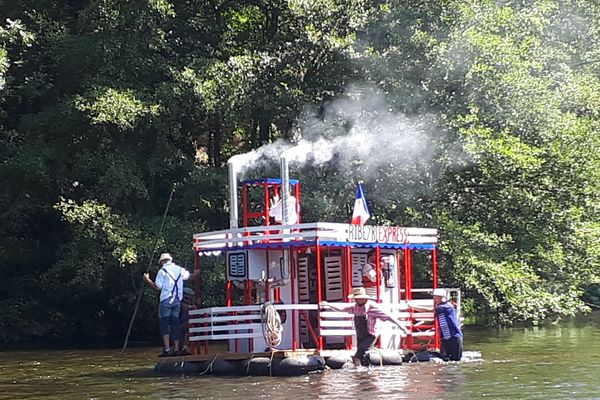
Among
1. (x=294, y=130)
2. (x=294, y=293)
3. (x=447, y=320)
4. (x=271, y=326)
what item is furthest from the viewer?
(x=294, y=130)

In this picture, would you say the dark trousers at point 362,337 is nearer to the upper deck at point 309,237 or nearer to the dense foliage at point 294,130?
the upper deck at point 309,237

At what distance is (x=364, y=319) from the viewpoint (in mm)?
17438

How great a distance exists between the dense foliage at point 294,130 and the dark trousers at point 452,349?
593cm

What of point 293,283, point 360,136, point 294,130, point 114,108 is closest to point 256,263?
point 293,283

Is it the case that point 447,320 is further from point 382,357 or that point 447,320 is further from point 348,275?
point 348,275

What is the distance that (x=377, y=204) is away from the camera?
27750 mm

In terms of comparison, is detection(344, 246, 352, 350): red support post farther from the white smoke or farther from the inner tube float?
the white smoke

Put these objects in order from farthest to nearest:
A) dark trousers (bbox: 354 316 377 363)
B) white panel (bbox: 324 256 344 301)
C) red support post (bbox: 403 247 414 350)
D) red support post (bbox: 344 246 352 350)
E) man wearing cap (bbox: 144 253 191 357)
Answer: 1. red support post (bbox: 403 247 414 350)
2. white panel (bbox: 324 256 344 301)
3. man wearing cap (bbox: 144 253 191 357)
4. red support post (bbox: 344 246 352 350)
5. dark trousers (bbox: 354 316 377 363)

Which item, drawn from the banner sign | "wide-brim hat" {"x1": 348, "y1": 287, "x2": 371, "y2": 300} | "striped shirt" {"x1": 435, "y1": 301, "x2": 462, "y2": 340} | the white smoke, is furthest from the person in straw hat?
the white smoke

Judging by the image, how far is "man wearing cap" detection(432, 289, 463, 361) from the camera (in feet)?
61.3

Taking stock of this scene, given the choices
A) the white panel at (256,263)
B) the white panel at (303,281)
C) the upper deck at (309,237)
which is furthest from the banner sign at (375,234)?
the white panel at (256,263)

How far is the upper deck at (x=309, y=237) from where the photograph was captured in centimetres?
1769

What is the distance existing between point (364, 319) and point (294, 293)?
197cm

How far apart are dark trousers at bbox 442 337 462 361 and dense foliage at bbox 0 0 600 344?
593 cm
